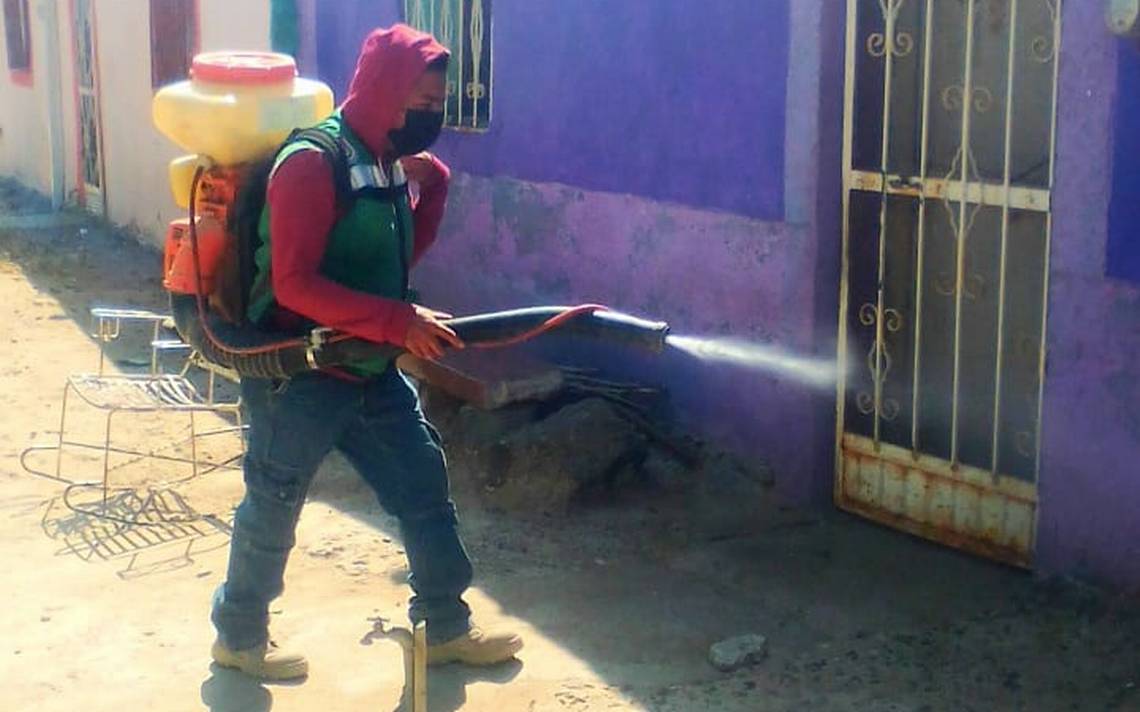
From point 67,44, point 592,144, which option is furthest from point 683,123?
point 67,44

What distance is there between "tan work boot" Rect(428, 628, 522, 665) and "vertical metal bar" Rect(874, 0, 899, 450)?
1.73m

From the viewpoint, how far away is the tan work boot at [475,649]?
14.8 ft

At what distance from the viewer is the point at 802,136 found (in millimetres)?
5652

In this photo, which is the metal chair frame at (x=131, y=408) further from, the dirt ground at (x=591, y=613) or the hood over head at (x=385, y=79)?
the hood over head at (x=385, y=79)

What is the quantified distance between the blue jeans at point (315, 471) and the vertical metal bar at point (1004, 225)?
1.85 metres

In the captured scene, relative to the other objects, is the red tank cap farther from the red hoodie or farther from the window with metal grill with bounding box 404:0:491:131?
the window with metal grill with bounding box 404:0:491:131

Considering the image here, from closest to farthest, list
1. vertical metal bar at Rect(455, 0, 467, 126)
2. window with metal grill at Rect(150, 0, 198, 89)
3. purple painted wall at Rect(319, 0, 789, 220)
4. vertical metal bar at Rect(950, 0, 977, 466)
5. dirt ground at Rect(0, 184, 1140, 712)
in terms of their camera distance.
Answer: dirt ground at Rect(0, 184, 1140, 712) < vertical metal bar at Rect(950, 0, 977, 466) < purple painted wall at Rect(319, 0, 789, 220) < vertical metal bar at Rect(455, 0, 467, 126) < window with metal grill at Rect(150, 0, 198, 89)

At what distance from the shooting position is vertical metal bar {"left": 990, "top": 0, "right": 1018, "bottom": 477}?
5.01 meters

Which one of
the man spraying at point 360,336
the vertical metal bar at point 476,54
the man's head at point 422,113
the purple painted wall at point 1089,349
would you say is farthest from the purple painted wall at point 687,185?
the man's head at point 422,113

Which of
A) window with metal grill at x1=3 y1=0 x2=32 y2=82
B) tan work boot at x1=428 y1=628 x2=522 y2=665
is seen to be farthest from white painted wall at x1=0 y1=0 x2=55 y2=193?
tan work boot at x1=428 y1=628 x2=522 y2=665

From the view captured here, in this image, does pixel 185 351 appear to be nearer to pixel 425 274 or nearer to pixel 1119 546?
pixel 425 274

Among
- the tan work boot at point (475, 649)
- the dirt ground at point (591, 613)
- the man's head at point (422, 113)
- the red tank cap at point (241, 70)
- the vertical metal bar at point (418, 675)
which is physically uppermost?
the red tank cap at point (241, 70)

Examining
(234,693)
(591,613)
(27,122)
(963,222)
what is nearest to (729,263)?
(963,222)

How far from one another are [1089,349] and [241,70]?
2.54m
